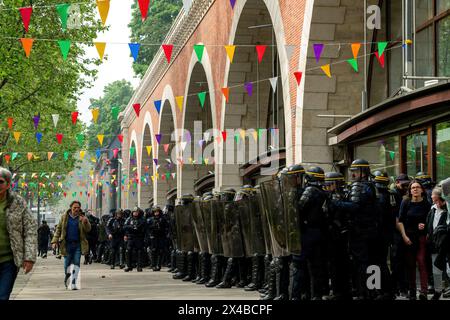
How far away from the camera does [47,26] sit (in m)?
31.7

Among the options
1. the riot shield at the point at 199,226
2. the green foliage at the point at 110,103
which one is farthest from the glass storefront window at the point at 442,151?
the green foliage at the point at 110,103

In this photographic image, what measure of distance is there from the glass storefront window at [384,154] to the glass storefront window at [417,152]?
52 centimetres

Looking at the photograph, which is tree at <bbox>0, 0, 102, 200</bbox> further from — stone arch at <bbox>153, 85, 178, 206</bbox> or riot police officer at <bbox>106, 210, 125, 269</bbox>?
stone arch at <bbox>153, 85, 178, 206</bbox>

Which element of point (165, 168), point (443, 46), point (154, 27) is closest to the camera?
point (443, 46)

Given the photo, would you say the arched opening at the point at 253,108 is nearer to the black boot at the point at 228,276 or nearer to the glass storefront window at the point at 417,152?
the black boot at the point at 228,276

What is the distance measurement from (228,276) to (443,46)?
542cm

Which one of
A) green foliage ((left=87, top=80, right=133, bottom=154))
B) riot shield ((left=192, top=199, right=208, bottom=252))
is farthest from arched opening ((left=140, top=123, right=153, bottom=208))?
green foliage ((left=87, top=80, right=133, bottom=154))

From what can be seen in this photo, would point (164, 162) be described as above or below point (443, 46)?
below

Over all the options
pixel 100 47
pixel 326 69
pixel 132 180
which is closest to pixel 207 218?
pixel 326 69

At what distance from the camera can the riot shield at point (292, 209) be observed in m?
11.8

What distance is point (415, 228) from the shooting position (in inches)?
514

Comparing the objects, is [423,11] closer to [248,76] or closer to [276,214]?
[276,214]

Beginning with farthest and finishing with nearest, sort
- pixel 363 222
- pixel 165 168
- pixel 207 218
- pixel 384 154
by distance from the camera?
pixel 165 168 < pixel 207 218 < pixel 384 154 < pixel 363 222

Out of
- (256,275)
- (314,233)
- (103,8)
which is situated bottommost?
(256,275)
